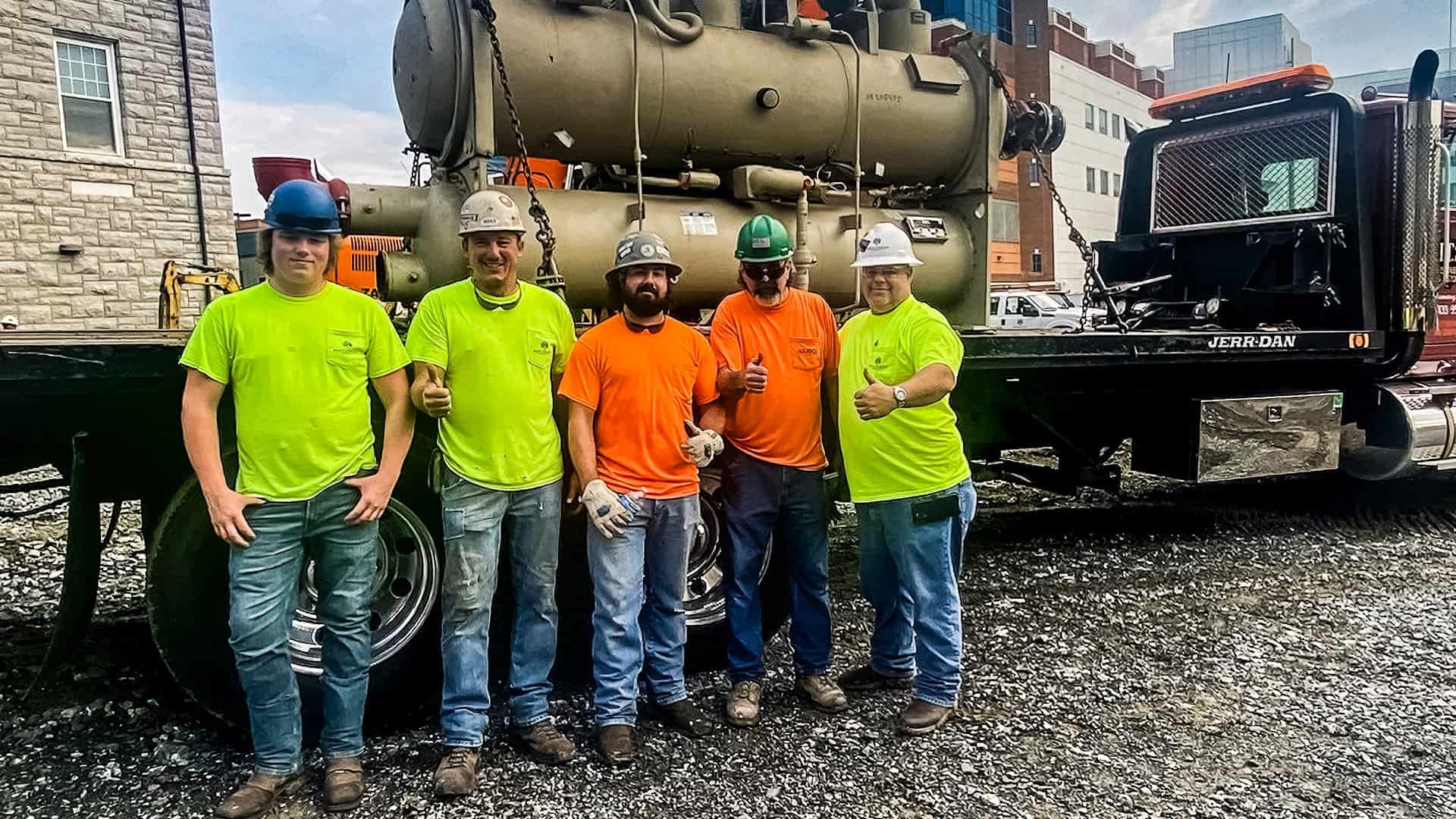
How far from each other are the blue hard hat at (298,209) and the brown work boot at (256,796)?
1.62 m

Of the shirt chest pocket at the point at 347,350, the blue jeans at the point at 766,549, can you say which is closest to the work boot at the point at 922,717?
the blue jeans at the point at 766,549

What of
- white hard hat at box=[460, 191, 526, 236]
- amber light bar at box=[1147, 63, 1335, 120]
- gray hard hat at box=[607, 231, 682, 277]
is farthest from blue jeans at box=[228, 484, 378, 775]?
amber light bar at box=[1147, 63, 1335, 120]

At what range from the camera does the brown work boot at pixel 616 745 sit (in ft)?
10.9

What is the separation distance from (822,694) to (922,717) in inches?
15.4

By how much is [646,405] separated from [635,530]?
0.42m

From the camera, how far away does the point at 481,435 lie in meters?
3.22

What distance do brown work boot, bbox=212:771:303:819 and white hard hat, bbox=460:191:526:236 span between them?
1.75 meters

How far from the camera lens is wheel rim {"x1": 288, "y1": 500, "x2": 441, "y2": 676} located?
3.53 m

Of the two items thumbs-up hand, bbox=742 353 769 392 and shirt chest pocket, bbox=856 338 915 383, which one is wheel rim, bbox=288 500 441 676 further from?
shirt chest pocket, bbox=856 338 915 383

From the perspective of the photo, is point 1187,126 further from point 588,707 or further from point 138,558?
point 138,558

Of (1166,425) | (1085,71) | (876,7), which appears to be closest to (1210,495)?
(1166,425)

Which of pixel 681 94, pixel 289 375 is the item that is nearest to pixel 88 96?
pixel 681 94

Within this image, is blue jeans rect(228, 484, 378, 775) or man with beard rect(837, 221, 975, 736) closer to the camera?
blue jeans rect(228, 484, 378, 775)

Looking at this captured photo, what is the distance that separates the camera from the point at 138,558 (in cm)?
614
